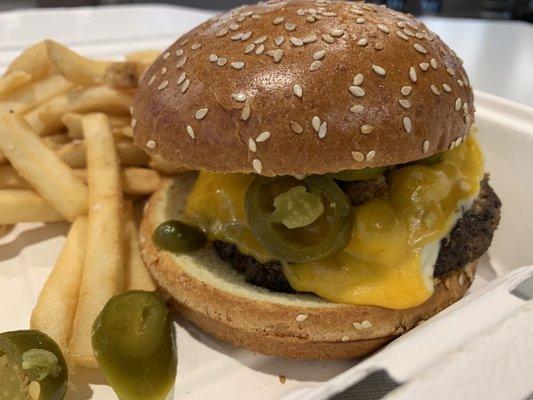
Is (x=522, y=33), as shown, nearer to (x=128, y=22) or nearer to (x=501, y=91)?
(x=501, y=91)

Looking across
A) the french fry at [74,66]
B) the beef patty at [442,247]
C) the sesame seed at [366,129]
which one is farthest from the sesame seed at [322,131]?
the french fry at [74,66]

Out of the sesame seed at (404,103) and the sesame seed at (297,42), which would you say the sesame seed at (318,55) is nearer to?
→ the sesame seed at (297,42)

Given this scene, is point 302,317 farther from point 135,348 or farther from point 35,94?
point 35,94

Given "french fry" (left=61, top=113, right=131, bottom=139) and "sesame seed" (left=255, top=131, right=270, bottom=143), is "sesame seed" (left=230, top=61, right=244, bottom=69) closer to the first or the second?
"sesame seed" (left=255, top=131, right=270, bottom=143)

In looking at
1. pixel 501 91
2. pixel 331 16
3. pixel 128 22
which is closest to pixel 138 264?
pixel 331 16

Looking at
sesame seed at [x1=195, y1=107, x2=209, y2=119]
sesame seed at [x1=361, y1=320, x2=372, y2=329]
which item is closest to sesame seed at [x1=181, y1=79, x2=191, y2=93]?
sesame seed at [x1=195, y1=107, x2=209, y2=119]
